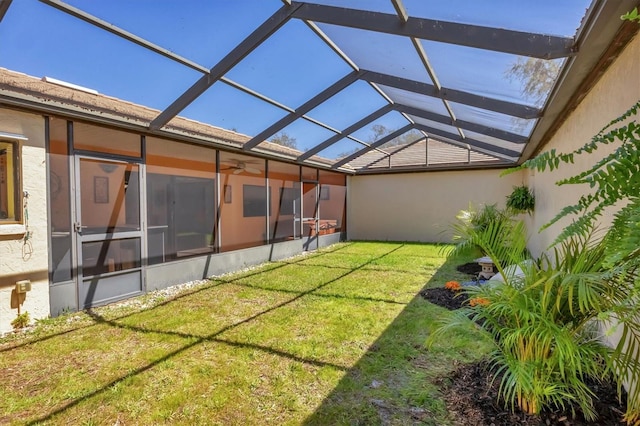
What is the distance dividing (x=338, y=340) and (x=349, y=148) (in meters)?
6.90

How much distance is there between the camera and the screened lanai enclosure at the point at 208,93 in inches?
123

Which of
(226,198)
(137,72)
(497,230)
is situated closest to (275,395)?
(497,230)

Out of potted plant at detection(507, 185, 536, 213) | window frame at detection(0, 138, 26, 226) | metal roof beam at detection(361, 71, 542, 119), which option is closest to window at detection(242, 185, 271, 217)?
metal roof beam at detection(361, 71, 542, 119)

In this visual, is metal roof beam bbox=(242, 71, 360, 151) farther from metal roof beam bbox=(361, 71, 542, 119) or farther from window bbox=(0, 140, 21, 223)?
window bbox=(0, 140, 21, 223)

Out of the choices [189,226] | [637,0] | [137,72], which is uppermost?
[137,72]

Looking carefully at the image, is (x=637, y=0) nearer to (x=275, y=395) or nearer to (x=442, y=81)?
(x=442, y=81)

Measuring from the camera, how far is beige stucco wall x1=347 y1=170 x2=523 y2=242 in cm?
1040

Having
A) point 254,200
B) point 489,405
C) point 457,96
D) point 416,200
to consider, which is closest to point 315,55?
point 457,96

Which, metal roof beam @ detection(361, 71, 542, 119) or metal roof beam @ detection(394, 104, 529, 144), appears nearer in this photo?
metal roof beam @ detection(361, 71, 542, 119)

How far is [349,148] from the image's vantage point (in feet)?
31.3

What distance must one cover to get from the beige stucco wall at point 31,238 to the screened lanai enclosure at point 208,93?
3cm

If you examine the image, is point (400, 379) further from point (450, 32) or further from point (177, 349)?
point (450, 32)

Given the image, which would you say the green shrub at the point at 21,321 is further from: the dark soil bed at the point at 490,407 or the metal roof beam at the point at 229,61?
the dark soil bed at the point at 490,407

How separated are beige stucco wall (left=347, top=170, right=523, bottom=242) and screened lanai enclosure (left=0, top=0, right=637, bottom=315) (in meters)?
4.16
